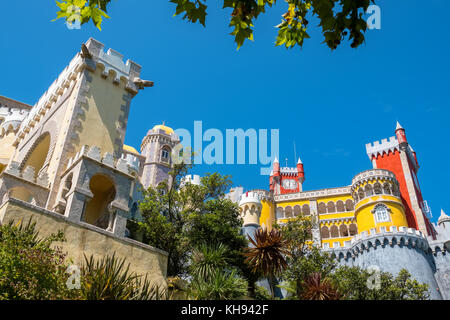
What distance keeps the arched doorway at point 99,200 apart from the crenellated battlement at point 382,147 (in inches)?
1751

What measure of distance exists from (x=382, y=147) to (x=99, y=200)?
45.4 m

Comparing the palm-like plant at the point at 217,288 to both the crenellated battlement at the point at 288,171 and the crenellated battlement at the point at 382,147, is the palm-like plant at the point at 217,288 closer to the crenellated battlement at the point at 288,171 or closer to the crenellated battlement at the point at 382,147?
the crenellated battlement at the point at 382,147

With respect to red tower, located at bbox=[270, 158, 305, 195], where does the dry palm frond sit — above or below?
below

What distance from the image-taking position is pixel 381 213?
46.8 meters

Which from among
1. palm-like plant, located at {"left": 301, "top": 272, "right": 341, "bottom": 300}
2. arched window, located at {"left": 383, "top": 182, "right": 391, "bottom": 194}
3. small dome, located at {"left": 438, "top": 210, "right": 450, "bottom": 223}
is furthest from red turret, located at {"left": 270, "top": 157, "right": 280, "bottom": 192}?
palm-like plant, located at {"left": 301, "top": 272, "right": 341, "bottom": 300}

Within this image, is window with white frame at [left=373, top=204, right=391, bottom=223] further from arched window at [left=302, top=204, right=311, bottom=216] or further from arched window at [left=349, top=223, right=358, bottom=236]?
arched window at [left=302, top=204, right=311, bottom=216]

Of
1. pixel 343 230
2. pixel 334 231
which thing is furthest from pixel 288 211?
pixel 343 230

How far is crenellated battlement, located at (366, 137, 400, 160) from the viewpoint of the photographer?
57.1m

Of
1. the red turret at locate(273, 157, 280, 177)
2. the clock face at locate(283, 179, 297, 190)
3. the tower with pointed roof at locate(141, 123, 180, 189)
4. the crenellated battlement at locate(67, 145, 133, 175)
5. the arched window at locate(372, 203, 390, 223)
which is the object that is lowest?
the crenellated battlement at locate(67, 145, 133, 175)

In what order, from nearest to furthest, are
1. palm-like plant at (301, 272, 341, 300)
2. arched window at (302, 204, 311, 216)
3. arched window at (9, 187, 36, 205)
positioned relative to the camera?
1. arched window at (9, 187, 36, 205)
2. palm-like plant at (301, 272, 341, 300)
3. arched window at (302, 204, 311, 216)

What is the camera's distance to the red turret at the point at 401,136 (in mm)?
56312

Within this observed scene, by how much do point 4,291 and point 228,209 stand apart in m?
15.7

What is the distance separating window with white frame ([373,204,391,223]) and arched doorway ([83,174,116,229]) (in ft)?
110
